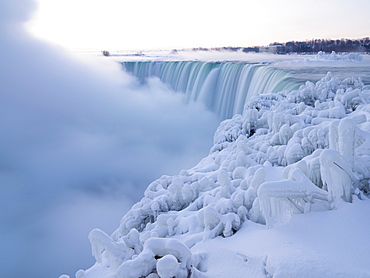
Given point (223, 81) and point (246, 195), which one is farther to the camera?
point (223, 81)

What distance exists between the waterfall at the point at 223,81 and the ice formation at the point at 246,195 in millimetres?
8778

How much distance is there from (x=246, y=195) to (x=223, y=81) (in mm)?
18657

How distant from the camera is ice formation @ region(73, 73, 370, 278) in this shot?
2762 millimetres

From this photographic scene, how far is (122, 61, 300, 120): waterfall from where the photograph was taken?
1598cm

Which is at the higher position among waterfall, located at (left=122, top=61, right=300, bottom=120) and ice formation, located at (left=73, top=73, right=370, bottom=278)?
waterfall, located at (left=122, top=61, right=300, bottom=120)

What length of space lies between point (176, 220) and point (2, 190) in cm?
1530

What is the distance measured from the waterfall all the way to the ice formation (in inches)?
346

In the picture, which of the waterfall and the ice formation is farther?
the waterfall

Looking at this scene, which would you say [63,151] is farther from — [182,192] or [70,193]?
[182,192]

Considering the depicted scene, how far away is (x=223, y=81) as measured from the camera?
2161 centimetres

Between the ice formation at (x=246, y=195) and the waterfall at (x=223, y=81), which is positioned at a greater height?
the waterfall at (x=223, y=81)

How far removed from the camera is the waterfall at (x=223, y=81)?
15977 mm

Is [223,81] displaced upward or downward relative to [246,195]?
upward

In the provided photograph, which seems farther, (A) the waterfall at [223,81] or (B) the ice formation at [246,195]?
(A) the waterfall at [223,81]
